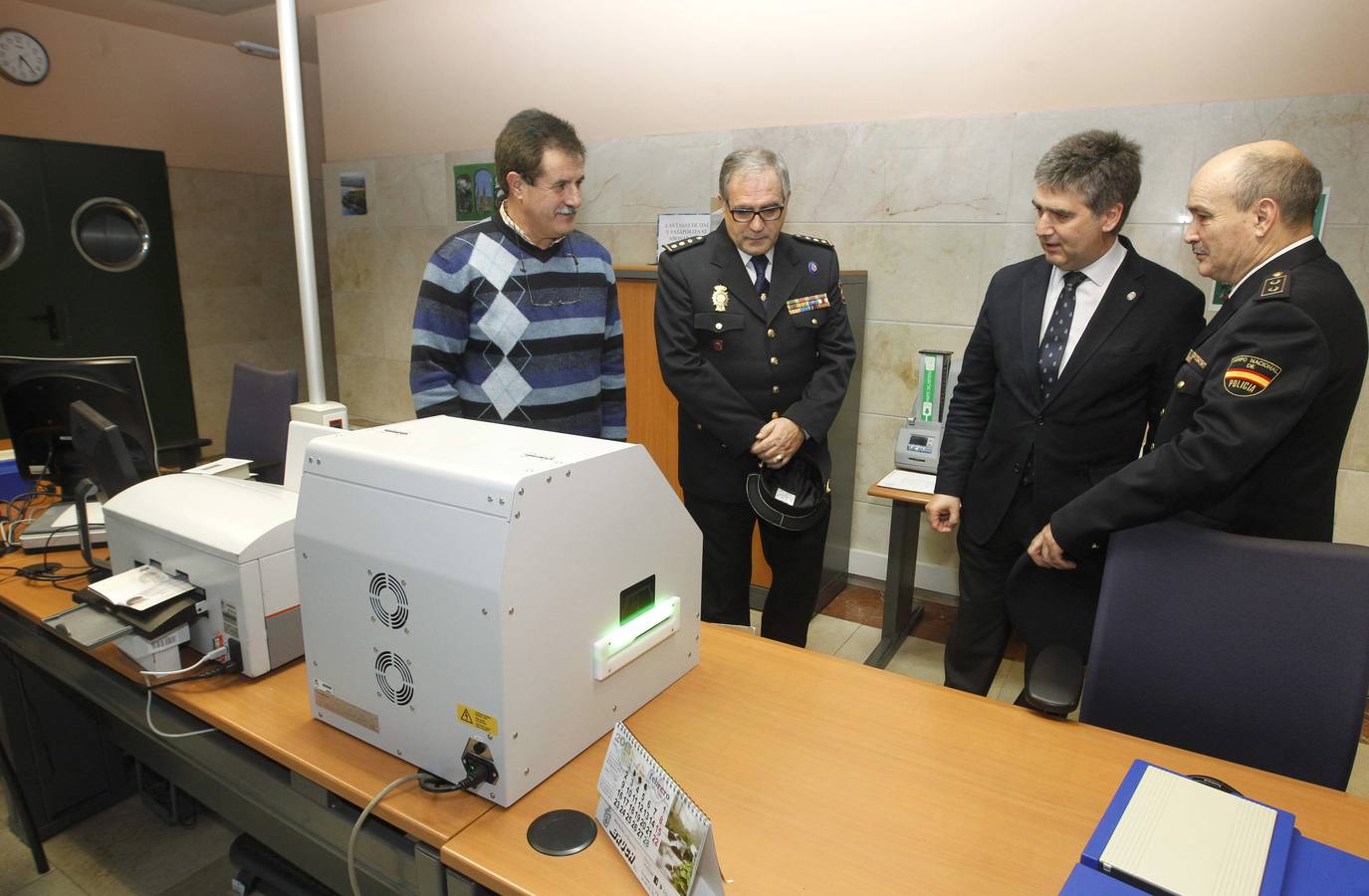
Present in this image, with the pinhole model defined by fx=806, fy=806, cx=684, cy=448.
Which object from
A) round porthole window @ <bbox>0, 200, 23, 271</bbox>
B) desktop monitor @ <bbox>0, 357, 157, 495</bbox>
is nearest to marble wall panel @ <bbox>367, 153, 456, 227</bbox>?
round porthole window @ <bbox>0, 200, 23, 271</bbox>

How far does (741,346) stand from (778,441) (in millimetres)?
300

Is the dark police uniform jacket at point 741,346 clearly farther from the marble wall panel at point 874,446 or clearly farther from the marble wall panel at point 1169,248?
the marble wall panel at point 1169,248

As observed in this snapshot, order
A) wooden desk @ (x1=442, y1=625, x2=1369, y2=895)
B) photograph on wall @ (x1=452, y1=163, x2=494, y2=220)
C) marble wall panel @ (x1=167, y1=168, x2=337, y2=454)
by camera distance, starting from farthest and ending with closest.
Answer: marble wall panel @ (x1=167, y1=168, x2=337, y2=454), photograph on wall @ (x1=452, y1=163, x2=494, y2=220), wooden desk @ (x1=442, y1=625, x2=1369, y2=895)

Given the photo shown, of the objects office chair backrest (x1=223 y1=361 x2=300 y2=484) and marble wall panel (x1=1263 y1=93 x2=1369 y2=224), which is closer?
marble wall panel (x1=1263 y1=93 x2=1369 y2=224)

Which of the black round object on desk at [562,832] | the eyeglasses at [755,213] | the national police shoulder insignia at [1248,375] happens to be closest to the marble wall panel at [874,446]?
the eyeglasses at [755,213]

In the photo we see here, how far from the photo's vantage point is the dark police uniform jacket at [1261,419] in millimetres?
1463

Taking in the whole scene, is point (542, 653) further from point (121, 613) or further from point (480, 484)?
point (121, 613)

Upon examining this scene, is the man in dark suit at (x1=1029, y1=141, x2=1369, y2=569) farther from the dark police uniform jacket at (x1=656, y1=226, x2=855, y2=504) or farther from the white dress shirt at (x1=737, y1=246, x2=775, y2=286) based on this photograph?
the white dress shirt at (x1=737, y1=246, x2=775, y2=286)

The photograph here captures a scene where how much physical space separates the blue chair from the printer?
1261 mm

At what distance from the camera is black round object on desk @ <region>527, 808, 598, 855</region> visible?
39.3 inches

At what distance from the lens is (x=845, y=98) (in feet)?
10.7

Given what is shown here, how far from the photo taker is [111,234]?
5.07 m

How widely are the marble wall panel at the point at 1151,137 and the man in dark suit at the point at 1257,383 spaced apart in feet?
4.17

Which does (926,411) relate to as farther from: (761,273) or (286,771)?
(286,771)
